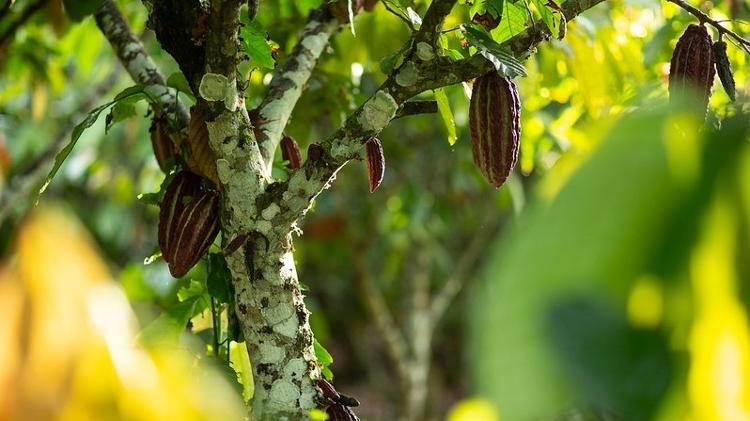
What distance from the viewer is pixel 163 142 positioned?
107cm

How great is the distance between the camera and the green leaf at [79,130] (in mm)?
→ 860

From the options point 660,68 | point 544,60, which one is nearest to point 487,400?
point 544,60

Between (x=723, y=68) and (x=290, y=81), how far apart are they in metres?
0.46

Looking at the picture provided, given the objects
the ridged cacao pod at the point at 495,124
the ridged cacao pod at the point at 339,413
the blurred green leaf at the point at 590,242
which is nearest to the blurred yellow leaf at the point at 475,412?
the blurred green leaf at the point at 590,242

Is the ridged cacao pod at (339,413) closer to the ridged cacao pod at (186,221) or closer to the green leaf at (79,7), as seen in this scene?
the ridged cacao pod at (186,221)

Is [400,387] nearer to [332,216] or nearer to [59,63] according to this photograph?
[332,216]

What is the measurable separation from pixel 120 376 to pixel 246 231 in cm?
59

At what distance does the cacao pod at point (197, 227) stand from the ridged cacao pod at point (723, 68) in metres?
0.53

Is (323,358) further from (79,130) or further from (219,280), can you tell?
(79,130)

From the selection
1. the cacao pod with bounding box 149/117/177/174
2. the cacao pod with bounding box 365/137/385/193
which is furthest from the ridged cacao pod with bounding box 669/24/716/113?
the cacao pod with bounding box 149/117/177/174

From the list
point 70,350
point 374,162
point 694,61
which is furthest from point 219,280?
point 70,350

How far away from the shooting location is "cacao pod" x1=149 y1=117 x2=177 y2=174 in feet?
3.40

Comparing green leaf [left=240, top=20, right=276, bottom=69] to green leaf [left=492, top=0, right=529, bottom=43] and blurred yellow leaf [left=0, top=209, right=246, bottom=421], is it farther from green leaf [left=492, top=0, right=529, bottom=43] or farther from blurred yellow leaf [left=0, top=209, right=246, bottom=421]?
blurred yellow leaf [left=0, top=209, right=246, bottom=421]

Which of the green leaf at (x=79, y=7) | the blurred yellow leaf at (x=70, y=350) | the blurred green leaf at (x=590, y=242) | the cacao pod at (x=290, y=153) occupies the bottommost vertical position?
the cacao pod at (x=290, y=153)
